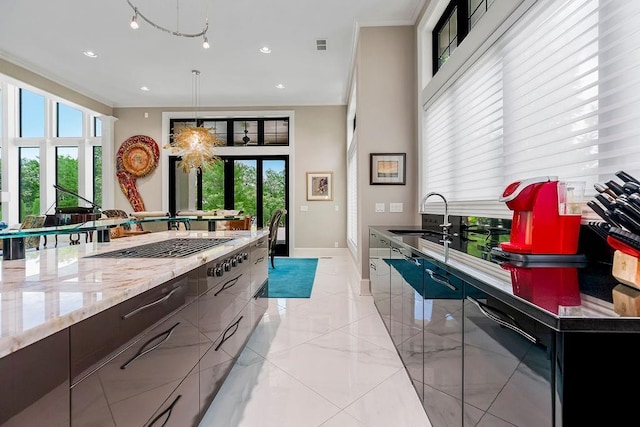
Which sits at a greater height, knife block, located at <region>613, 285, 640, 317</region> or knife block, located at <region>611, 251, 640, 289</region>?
knife block, located at <region>611, 251, 640, 289</region>

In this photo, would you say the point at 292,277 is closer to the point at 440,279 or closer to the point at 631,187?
the point at 440,279

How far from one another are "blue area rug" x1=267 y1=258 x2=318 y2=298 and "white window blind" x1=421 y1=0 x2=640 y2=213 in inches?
93.3

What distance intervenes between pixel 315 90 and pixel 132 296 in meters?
6.11

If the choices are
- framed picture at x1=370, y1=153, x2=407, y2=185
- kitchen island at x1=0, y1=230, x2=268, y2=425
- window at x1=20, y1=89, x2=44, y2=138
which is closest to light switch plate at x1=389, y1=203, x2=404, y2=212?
framed picture at x1=370, y1=153, x2=407, y2=185

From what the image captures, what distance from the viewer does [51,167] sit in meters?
7.53

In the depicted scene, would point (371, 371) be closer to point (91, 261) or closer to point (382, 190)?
point (91, 261)

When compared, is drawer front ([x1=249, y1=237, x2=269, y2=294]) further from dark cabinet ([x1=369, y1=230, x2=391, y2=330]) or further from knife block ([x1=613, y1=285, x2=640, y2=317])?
knife block ([x1=613, y1=285, x2=640, y2=317])

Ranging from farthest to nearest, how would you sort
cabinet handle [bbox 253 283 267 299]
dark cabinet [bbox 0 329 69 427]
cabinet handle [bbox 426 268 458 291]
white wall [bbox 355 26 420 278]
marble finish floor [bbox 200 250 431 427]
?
white wall [bbox 355 26 420 278], cabinet handle [bbox 253 283 267 299], marble finish floor [bbox 200 250 431 427], cabinet handle [bbox 426 268 458 291], dark cabinet [bbox 0 329 69 427]

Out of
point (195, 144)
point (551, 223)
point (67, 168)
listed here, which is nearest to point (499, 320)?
point (551, 223)

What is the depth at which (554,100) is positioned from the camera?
1.62m

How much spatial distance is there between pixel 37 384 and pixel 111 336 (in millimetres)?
219

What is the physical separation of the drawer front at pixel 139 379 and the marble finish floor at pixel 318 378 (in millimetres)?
631

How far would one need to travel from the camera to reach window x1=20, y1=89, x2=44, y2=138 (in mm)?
7438

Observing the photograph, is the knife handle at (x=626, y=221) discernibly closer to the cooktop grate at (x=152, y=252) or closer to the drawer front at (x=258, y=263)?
the cooktop grate at (x=152, y=252)
